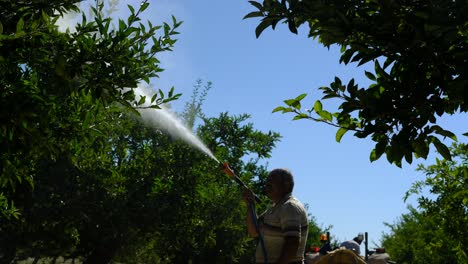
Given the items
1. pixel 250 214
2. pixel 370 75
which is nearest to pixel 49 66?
pixel 250 214

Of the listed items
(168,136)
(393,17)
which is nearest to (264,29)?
(393,17)

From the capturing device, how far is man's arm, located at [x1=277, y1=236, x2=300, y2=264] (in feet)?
19.5

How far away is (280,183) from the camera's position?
6328 millimetres

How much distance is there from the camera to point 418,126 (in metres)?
4.76

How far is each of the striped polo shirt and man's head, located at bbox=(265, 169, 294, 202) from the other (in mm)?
60

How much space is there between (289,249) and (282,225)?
25 centimetres

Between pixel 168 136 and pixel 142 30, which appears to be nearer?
pixel 142 30

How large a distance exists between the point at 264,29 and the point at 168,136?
2594cm

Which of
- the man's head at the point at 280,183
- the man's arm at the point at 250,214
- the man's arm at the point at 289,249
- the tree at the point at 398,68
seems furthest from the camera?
the man's arm at the point at 250,214

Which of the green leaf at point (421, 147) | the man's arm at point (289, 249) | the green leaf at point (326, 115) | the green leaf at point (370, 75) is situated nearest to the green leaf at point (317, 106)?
the green leaf at point (326, 115)

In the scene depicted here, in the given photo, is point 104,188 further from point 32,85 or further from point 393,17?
point 393,17

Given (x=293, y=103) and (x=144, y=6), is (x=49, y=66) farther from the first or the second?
(x=293, y=103)

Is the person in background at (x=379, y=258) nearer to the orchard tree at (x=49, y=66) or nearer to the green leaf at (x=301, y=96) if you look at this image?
the orchard tree at (x=49, y=66)

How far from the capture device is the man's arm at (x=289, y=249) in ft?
19.5
